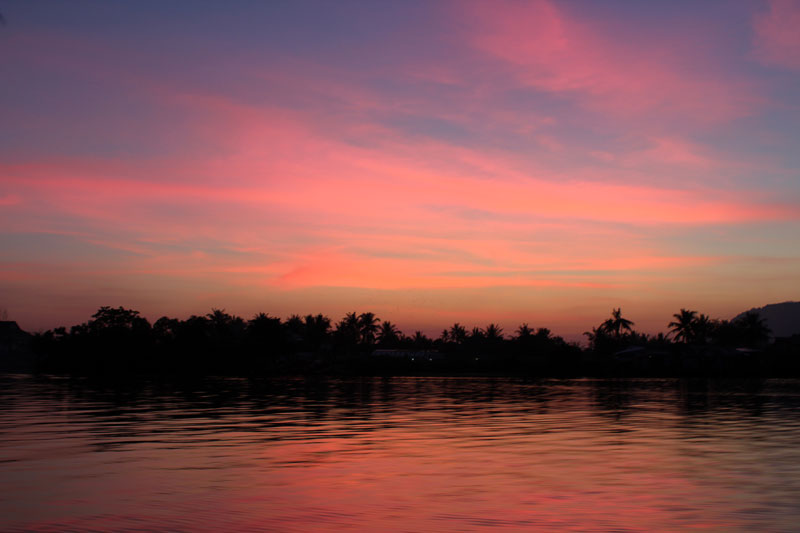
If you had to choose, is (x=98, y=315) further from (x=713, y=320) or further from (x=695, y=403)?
(x=713, y=320)

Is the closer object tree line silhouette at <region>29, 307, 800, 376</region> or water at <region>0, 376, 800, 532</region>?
water at <region>0, 376, 800, 532</region>

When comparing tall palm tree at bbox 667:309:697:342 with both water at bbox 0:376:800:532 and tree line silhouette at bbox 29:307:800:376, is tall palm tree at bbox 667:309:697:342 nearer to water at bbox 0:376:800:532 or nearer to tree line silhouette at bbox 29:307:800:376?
tree line silhouette at bbox 29:307:800:376

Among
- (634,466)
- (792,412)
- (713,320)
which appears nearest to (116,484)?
(634,466)

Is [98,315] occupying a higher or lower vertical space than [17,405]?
higher

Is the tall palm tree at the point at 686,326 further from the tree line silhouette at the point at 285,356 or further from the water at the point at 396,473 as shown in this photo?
the water at the point at 396,473

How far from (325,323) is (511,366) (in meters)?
68.1

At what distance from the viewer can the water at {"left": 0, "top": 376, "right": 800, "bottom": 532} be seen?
14.1 meters

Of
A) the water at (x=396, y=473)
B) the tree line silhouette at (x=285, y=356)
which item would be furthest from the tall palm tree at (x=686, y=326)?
the water at (x=396, y=473)

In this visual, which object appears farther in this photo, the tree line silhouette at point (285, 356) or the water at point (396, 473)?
the tree line silhouette at point (285, 356)

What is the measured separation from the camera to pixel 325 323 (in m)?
195

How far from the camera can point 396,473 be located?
762 inches

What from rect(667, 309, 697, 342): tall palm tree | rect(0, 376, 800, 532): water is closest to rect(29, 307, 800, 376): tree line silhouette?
rect(667, 309, 697, 342): tall palm tree

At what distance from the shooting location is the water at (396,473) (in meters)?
14.1

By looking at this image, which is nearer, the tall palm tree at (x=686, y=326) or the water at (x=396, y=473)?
the water at (x=396, y=473)
